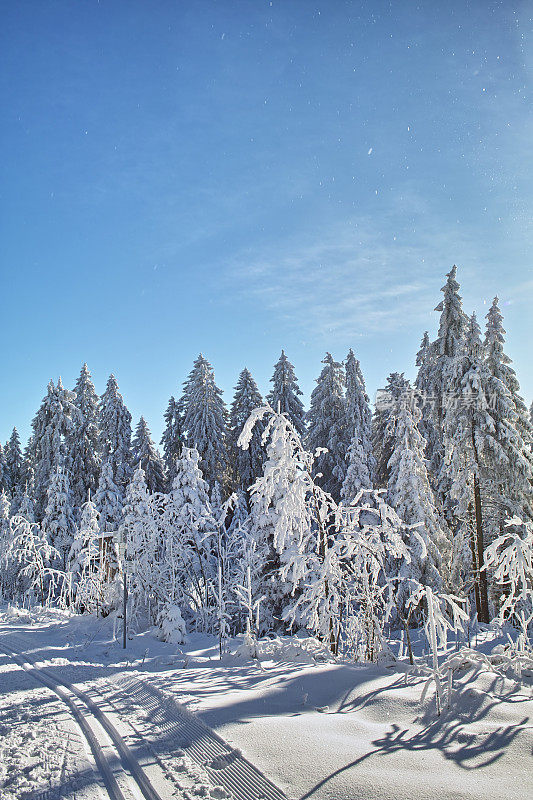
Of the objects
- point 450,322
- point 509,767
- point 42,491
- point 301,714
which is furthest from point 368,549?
point 42,491

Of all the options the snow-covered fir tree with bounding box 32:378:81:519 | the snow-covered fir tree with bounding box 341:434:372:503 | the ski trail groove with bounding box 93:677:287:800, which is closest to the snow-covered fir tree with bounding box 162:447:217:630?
the snow-covered fir tree with bounding box 341:434:372:503

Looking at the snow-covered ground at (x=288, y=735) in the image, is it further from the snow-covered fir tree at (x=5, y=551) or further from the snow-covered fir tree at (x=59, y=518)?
the snow-covered fir tree at (x=59, y=518)

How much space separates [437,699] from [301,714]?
4.51 ft

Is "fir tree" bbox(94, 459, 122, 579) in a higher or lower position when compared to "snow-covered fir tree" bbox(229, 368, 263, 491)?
lower

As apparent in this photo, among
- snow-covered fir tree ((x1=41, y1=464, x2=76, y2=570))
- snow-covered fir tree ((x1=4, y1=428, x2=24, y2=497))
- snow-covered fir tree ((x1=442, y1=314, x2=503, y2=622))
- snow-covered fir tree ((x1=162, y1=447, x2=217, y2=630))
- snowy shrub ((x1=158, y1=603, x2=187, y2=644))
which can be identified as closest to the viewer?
snowy shrub ((x1=158, y1=603, x2=187, y2=644))

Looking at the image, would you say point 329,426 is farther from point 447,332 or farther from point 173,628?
point 173,628

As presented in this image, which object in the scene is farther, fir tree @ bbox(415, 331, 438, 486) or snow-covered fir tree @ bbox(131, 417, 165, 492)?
snow-covered fir tree @ bbox(131, 417, 165, 492)

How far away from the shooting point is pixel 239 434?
2620 cm

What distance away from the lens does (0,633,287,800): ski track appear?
12.3 ft

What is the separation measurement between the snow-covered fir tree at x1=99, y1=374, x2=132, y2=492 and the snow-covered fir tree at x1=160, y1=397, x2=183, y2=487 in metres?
2.66

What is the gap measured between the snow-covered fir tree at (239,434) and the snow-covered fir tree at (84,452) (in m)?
9.98

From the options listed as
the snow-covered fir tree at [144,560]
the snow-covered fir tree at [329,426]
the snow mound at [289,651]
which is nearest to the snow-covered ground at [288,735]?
the snow mound at [289,651]

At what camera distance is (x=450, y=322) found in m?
24.2

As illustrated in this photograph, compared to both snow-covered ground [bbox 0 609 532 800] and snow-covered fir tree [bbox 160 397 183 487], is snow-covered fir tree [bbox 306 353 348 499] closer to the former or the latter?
snow-covered fir tree [bbox 160 397 183 487]
